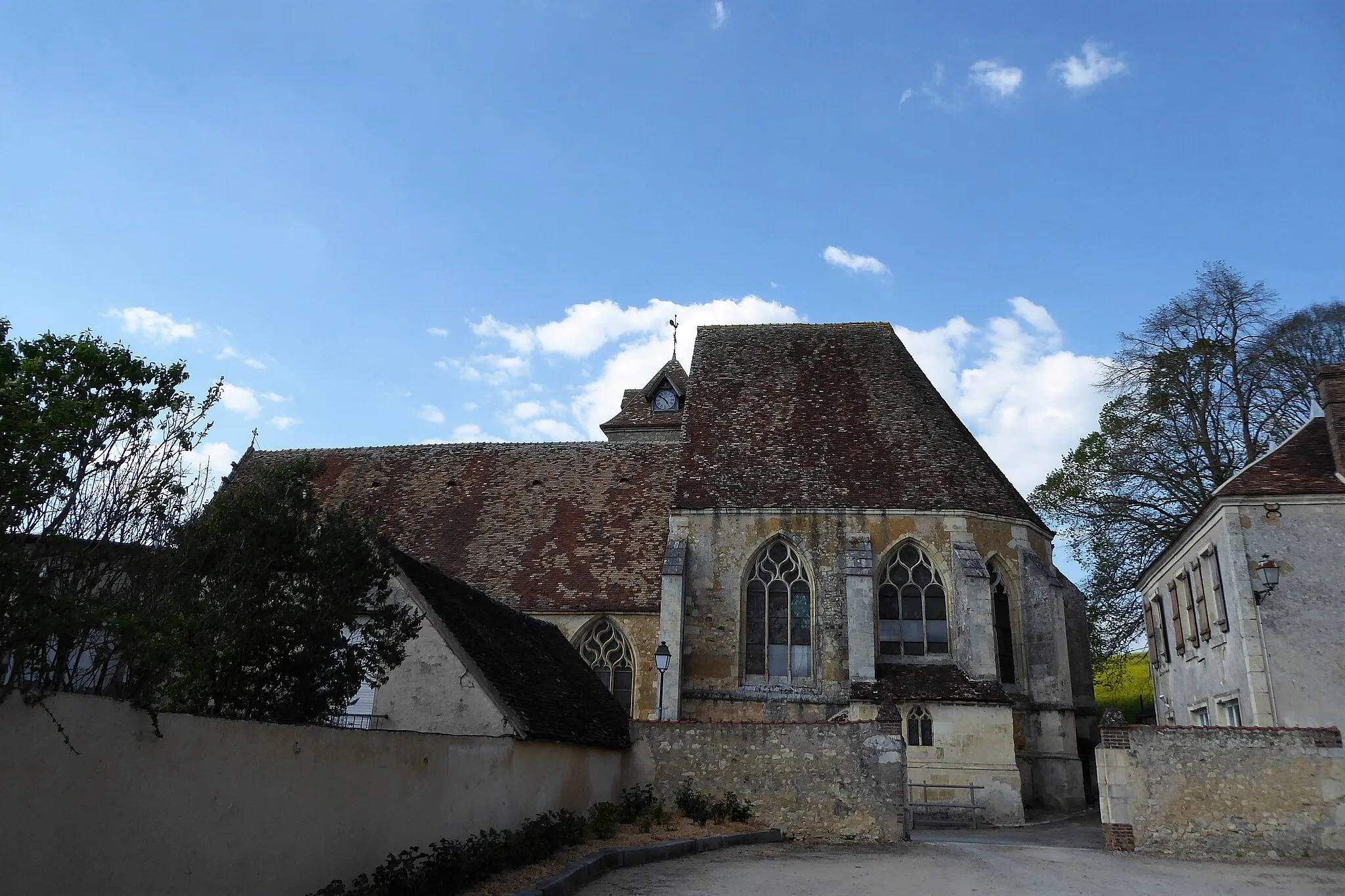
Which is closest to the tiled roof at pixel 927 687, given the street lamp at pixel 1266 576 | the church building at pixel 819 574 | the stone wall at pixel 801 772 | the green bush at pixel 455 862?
the church building at pixel 819 574

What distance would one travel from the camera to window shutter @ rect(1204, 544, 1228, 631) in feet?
48.8

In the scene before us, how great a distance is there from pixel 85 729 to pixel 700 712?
15.8 metres

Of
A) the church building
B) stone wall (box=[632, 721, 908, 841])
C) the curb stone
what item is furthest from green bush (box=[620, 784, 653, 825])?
the church building

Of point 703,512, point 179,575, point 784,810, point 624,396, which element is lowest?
point 784,810

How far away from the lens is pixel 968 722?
60.0ft

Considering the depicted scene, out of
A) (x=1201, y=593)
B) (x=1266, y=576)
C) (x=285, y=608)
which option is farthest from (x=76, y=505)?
(x=1201, y=593)

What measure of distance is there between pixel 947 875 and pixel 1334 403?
1074cm

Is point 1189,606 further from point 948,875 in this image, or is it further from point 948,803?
point 948,875

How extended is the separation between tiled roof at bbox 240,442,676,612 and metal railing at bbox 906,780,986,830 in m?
6.83

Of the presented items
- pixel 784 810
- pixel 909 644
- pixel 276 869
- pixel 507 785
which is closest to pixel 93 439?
pixel 276 869

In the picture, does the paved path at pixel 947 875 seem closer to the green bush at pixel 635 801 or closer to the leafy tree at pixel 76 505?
the green bush at pixel 635 801

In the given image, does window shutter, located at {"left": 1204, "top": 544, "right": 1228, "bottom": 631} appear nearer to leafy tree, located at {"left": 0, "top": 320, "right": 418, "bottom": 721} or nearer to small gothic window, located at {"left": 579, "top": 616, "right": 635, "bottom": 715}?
small gothic window, located at {"left": 579, "top": 616, "right": 635, "bottom": 715}

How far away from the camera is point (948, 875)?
1037 centimetres

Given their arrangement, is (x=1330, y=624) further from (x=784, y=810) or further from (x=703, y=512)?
(x=703, y=512)
